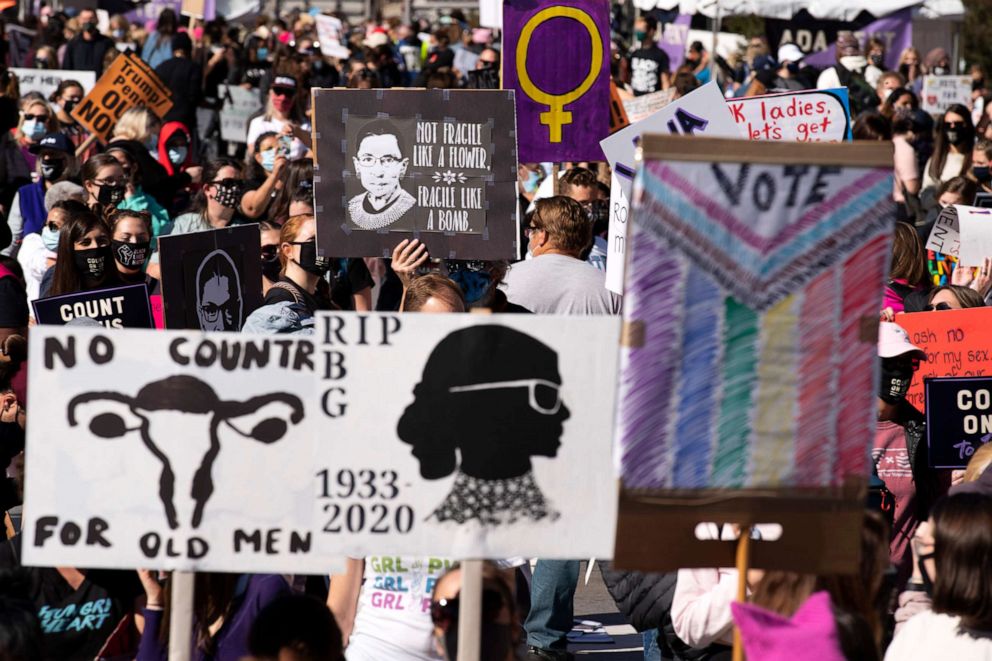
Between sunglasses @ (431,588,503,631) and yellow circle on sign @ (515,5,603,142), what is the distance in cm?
451

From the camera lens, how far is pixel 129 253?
7402mm

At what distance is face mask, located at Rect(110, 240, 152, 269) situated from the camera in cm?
739

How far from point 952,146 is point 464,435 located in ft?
36.4

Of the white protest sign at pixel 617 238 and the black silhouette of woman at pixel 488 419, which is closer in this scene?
the black silhouette of woman at pixel 488 419

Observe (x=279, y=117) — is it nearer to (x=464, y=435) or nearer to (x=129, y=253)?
(x=129, y=253)

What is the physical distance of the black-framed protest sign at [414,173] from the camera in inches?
267

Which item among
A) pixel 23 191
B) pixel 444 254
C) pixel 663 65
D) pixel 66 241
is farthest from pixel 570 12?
pixel 663 65

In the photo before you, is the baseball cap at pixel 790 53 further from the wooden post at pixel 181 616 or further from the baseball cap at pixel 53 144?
the wooden post at pixel 181 616

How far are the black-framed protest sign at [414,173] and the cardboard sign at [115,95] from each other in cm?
645

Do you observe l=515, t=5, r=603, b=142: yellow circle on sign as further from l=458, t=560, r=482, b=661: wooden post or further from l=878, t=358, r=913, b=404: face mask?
l=458, t=560, r=482, b=661: wooden post

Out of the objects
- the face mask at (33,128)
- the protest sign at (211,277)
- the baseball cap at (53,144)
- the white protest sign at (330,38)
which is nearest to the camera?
the protest sign at (211,277)

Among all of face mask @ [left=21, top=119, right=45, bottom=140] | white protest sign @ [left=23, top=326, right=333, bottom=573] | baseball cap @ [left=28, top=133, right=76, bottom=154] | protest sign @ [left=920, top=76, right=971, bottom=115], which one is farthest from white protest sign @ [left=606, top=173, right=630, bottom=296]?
protest sign @ [left=920, top=76, right=971, bottom=115]

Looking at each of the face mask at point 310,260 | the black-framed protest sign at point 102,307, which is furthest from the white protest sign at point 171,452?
the face mask at point 310,260

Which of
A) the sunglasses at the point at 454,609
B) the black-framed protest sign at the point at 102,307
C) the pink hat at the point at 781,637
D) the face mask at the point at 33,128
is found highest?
the face mask at the point at 33,128
